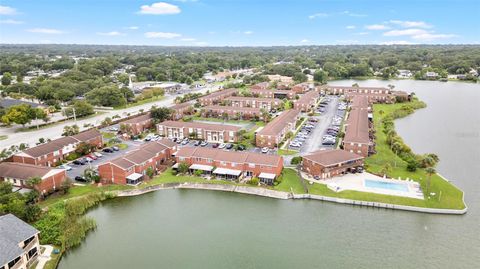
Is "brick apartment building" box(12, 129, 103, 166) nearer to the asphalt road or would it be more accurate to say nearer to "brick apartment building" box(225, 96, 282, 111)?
the asphalt road

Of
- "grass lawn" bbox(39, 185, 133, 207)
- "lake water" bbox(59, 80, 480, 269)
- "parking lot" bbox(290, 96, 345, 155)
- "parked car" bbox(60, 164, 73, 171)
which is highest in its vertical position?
"parking lot" bbox(290, 96, 345, 155)

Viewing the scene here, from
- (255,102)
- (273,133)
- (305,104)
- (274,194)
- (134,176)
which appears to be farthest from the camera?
(255,102)

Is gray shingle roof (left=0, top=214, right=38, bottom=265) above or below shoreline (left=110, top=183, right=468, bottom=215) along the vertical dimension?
above

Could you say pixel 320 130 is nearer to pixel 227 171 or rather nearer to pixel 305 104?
pixel 305 104

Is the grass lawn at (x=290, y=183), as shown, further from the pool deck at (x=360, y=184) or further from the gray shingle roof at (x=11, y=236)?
the gray shingle roof at (x=11, y=236)

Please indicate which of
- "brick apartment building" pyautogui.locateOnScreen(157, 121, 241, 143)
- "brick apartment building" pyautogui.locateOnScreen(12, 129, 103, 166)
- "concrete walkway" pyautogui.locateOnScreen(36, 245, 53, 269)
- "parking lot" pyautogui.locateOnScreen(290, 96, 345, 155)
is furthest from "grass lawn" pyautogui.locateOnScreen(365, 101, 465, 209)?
"brick apartment building" pyautogui.locateOnScreen(12, 129, 103, 166)

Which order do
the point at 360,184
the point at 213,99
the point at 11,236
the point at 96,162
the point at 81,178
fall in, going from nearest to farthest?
the point at 11,236
the point at 360,184
the point at 81,178
the point at 96,162
the point at 213,99

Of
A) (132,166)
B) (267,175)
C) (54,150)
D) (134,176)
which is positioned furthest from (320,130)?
(54,150)

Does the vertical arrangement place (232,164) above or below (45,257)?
above
